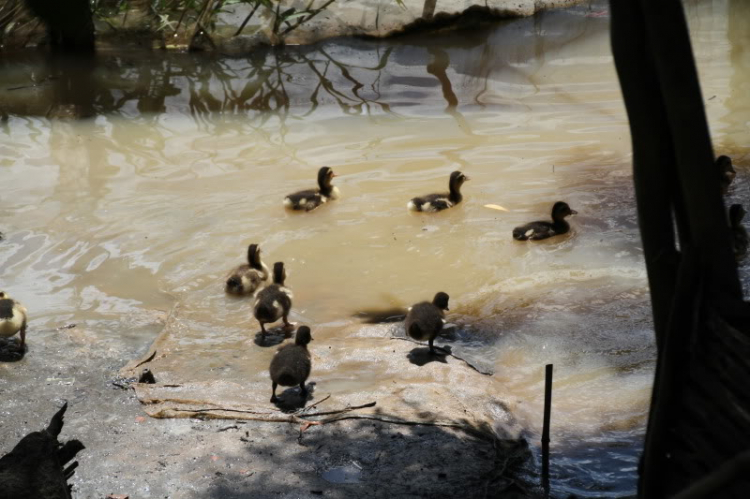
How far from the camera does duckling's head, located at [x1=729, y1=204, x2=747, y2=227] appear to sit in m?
8.75

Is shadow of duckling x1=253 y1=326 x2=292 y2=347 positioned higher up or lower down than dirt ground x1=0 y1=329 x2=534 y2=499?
lower down

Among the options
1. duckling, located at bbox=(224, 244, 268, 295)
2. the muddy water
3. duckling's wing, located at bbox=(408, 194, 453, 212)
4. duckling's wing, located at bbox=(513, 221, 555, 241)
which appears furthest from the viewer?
duckling's wing, located at bbox=(408, 194, 453, 212)

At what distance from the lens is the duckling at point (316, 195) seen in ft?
33.4

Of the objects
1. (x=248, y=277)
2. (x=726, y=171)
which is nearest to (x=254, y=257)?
(x=248, y=277)

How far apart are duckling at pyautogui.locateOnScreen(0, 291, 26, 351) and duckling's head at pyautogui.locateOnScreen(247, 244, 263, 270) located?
87.4 inches

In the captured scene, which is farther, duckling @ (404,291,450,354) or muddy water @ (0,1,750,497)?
muddy water @ (0,1,750,497)

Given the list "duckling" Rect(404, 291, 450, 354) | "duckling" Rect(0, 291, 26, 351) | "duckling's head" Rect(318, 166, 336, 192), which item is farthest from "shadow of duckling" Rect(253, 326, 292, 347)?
"duckling's head" Rect(318, 166, 336, 192)

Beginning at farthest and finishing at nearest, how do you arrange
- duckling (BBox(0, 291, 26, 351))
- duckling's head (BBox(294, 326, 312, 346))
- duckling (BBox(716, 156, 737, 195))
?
duckling (BBox(716, 156, 737, 195)), duckling's head (BBox(294, 326, 312, 346)), duckling (BBox(0, 291, 26, 351))

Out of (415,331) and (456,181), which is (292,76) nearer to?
(456,181)

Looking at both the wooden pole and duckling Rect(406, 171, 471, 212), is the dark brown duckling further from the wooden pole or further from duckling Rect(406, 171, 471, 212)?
duckling Rect(406, 171, 471, 212)

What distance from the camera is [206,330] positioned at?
26.4 ft

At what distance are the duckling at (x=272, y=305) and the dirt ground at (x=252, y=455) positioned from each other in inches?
61.7

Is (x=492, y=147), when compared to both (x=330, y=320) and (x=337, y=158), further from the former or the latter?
(x=330, y=320)

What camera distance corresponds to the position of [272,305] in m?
7.80
